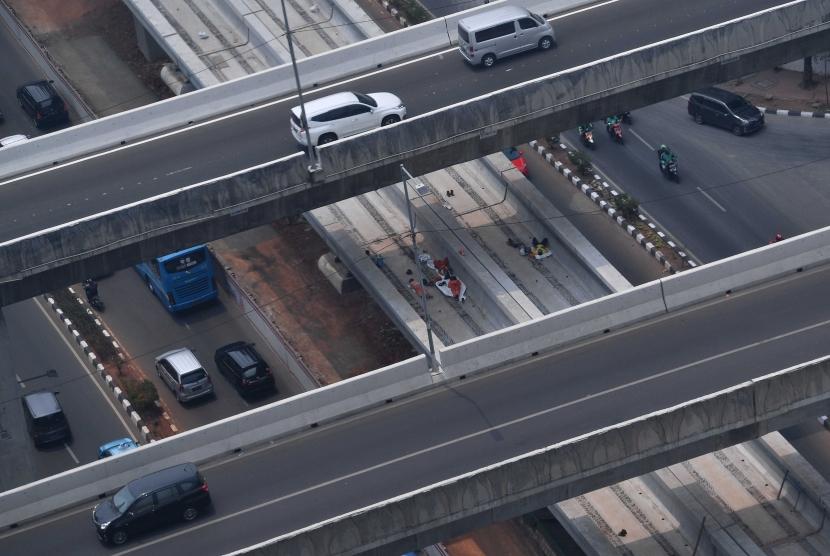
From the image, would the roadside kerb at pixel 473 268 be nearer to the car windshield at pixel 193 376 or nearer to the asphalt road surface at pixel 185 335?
the asphalt road surface at pixel 185 335

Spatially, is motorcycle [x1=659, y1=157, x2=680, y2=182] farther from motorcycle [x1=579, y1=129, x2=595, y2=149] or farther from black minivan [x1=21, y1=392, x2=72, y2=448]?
black minivan [x1=21, y1=392, x2=72, y2=448]

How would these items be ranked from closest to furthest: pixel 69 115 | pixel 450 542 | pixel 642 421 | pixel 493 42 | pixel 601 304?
pixel 642 421 < pixel 601 304 < pixel 450 542 < pixel 493 42 < pixel 69 115

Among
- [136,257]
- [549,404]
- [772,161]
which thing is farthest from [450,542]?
[772,161]

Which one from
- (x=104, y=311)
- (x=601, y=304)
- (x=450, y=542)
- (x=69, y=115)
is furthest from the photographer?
(x=69, y=115)

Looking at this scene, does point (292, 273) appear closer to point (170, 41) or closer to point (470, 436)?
point (170, 41)

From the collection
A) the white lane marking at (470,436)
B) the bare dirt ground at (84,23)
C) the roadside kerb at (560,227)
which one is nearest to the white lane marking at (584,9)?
the roadside kerb at (560,227)

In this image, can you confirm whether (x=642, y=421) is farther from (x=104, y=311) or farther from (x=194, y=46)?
(x=194, y=46)
